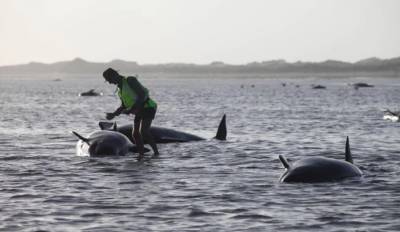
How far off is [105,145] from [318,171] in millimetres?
6822

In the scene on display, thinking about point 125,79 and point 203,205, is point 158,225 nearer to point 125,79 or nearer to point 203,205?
point 203,205

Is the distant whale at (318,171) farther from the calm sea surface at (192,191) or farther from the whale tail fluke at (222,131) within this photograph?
the whale tail fluke at (222,131)

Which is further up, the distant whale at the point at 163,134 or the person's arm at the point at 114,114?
the person's arm at the point at 114,114

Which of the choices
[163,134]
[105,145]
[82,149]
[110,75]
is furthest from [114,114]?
[163,134]

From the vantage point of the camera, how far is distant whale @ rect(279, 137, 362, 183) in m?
16.8

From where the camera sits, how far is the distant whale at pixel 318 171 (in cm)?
1681

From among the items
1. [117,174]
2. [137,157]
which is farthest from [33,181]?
[137,157]

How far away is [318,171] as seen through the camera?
1702 cm

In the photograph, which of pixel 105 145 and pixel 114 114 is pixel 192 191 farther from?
pixel 105 145

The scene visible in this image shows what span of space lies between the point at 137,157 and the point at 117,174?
11.3 ft

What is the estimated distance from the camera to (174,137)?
2686 cm

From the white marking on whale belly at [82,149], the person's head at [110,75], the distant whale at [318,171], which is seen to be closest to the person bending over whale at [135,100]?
the person's head at [110,75]

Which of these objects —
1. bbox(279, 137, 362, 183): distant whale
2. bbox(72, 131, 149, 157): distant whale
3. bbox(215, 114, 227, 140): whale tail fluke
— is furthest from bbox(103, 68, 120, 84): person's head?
bbox(215, 114, 227, 140): whale tail fluke

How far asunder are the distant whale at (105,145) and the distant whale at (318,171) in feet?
19.5
